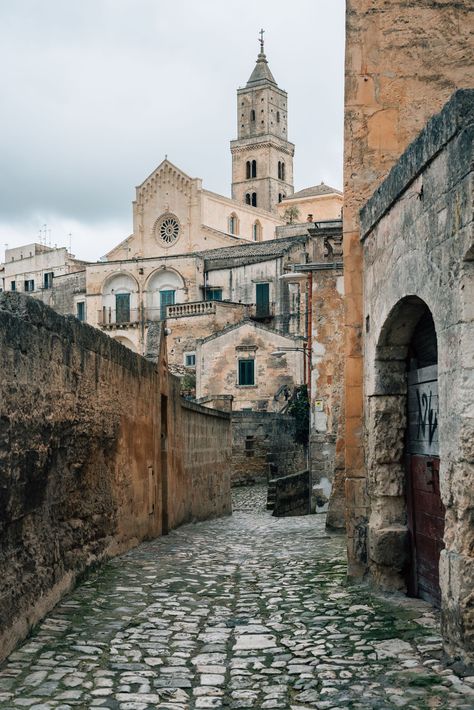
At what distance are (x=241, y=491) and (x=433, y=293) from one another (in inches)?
955

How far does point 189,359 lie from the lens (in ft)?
167

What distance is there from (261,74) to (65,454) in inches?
3597

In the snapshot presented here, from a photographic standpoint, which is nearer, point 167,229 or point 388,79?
point 388,79

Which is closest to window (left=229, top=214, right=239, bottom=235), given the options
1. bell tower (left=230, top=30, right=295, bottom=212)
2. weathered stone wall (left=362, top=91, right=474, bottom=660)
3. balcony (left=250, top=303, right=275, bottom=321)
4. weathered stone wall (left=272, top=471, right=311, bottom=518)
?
bell tower (left=230, top=30, right=295, bottom=212)

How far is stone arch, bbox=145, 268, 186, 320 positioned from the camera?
190 ft

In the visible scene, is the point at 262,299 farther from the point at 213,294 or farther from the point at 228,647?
the point at 228,647

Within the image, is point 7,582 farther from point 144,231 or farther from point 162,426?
point 144,231

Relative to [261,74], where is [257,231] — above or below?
below

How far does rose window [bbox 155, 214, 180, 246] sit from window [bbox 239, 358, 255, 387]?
1009 inches

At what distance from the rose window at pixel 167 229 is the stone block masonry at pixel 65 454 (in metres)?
55.6

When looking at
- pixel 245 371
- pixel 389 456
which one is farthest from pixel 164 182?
pixel 389 456

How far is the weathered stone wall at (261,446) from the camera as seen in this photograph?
105ft

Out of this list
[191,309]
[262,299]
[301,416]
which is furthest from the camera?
[262,299]

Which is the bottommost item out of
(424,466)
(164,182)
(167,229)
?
(424,466)
